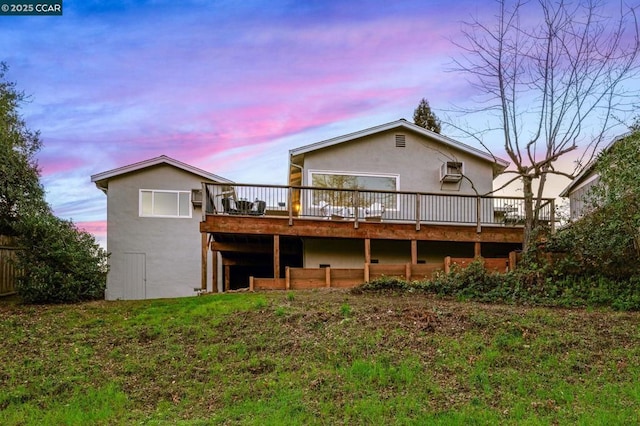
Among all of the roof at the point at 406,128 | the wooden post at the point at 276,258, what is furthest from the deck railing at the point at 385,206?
the roof at the point at 406,128

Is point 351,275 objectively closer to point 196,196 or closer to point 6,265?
point 196,196

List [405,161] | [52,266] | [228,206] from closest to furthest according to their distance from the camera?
1. [52,266]
2. [228,206]
3. [405,161]

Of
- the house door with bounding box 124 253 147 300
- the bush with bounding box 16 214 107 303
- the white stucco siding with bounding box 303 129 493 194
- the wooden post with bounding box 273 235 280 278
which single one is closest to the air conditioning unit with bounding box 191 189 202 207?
the house door with bounding box 124 253 147 300

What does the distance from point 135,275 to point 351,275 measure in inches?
350

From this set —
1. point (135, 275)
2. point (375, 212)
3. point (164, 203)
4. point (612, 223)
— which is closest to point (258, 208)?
point (375, 212)

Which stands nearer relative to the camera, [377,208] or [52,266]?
[52,266]

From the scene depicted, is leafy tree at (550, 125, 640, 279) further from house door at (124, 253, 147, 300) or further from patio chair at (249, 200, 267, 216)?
house door at (124, 253, 147, 300)

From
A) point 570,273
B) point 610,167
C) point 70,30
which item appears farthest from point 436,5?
point 70,30

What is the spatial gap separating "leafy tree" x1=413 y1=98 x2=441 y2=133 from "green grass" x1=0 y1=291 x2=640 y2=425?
82.7ft

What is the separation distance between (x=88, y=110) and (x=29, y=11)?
372 centimetres

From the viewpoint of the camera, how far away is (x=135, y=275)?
16.7 meters

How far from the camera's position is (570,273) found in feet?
31.5

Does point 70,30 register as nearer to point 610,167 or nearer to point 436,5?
point 436,5

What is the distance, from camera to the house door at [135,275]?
16.6 m
